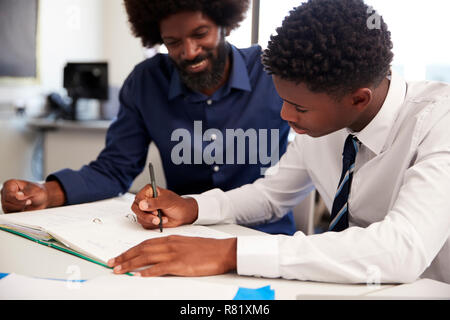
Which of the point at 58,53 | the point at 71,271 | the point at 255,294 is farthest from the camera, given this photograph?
the point at 58,53

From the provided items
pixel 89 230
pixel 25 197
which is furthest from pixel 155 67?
pixel 89 230

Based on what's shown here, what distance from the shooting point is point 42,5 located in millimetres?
3541

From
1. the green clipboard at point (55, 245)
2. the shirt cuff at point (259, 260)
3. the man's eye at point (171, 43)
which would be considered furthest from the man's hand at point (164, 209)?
the man's eye at point (171, 43)

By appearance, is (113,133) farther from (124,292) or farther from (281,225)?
(124,292)

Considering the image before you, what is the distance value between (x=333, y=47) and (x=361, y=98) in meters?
0.13

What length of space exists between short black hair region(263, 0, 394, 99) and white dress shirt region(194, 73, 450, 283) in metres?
0.13

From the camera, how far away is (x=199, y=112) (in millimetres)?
1491

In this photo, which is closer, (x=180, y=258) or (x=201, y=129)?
(x=180, y=258)

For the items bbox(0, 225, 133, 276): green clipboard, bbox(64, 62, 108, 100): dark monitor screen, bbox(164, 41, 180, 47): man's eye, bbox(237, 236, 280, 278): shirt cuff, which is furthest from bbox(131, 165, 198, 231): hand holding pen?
bbox(64, 62, 108, 100): dark monitor screen

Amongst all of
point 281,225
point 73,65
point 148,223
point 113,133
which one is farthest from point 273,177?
point 73,65

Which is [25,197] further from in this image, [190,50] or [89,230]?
[190,50]

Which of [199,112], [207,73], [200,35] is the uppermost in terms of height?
[200,35]
